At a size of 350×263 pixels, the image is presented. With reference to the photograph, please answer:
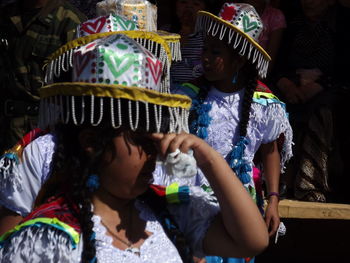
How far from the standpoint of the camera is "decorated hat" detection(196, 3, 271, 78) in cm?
470

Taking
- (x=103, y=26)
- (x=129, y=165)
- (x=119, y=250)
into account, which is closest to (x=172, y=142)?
(x=129, y=165)

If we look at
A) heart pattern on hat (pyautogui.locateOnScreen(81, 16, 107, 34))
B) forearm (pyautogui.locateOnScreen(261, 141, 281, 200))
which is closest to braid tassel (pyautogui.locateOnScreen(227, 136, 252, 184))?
forearm (pyautogui.locateOnScreen(261, 141, 281, 200))

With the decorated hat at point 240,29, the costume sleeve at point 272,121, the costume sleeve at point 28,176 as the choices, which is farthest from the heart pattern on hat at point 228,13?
the costume sleeve at point 28,176

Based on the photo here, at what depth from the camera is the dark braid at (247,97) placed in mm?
4695

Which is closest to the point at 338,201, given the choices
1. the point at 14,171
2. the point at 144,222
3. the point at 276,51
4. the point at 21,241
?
the point at 276,51

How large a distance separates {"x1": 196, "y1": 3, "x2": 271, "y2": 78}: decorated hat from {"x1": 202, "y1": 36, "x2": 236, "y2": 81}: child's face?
0.05 m

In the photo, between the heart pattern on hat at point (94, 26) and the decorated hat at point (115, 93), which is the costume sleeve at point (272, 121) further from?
the decorated hat at point (115, 93)

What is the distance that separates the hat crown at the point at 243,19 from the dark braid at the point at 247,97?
0.20 meters

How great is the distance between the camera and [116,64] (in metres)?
2.55

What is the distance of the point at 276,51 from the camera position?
6539mm

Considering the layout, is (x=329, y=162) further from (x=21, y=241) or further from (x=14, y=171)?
(x=21, y=241)

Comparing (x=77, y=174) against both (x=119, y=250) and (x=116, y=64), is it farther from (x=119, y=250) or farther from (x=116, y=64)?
(x=116, y=64)

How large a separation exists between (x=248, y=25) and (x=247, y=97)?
44 cm

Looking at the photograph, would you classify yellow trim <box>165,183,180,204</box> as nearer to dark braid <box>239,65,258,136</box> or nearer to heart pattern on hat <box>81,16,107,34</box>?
heart pattern on hat <box>81,16,107,34</box>
